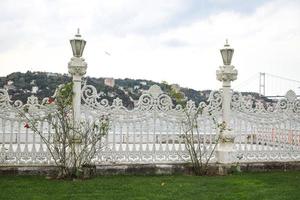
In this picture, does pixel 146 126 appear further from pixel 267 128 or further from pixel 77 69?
pixel 267 128

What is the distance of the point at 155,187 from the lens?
23.5ft

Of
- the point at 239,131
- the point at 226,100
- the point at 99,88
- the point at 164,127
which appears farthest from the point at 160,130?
the point at 99,88

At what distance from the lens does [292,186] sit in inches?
290

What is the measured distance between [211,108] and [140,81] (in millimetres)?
5461

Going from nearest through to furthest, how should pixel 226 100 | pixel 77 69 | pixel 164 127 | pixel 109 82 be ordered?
pixel 77 69 < pixel 164 127 < pixel 226 100 < pixel 109 82

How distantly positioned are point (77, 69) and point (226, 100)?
318 cm

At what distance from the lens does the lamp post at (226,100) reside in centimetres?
895

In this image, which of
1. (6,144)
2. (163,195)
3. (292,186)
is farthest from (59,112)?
(292,186)

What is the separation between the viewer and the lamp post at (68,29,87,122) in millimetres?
8258

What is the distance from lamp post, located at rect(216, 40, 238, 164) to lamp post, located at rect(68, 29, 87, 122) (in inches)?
115

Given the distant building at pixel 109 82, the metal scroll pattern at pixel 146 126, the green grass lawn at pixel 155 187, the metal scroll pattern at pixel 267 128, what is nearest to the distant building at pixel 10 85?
the distant building at pixel 109 82

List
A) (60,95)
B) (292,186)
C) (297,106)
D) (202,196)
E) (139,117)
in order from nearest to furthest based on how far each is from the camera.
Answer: (202,196)
(292,186)
(60,95)
(139,117)
(297,106)

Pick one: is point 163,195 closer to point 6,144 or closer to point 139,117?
point 139,117

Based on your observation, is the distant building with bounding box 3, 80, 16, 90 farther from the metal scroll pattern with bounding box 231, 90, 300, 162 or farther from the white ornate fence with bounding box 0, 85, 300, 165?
the metal scroll pattern with bounding box 231, 90, 300, 162
